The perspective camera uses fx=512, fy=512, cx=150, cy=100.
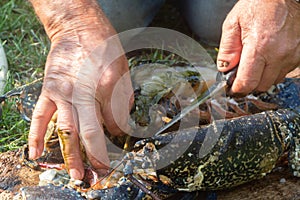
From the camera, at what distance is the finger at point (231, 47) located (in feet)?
7.55

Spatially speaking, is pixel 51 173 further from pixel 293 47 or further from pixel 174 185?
pixel 293 47

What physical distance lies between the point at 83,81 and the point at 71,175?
38 centimetres

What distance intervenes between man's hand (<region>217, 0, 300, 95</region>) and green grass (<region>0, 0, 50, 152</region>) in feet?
3.98

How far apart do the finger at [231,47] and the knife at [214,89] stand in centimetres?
3

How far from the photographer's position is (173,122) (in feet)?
7.21

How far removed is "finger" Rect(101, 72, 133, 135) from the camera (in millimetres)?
2100

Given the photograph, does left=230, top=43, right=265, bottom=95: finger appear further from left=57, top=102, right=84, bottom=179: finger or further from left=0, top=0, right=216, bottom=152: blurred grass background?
left=0, top=0, right=216, bottom=152: blurred grass background

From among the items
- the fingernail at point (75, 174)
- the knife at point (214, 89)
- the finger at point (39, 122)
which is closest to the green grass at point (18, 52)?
the finger at point (39, 122)

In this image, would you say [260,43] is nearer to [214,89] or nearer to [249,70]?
[249,70]

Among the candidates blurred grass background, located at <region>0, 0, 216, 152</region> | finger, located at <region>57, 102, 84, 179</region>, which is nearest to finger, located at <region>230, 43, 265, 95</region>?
finger, located at <region>57, 102, 84, 179</region>

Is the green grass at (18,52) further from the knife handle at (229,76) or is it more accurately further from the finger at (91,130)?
the knife handle at (229,76)

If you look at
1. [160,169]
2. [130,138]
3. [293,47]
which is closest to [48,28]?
[130,138]

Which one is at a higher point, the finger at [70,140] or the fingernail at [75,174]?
the finger at [70,140]

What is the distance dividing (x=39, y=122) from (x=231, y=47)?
3.00ft
